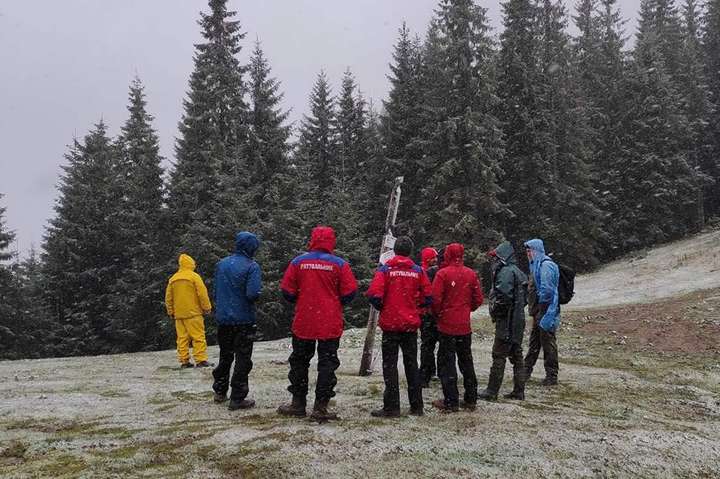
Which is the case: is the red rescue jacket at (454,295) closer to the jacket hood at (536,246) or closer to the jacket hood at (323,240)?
the jacket hood at (323,240)

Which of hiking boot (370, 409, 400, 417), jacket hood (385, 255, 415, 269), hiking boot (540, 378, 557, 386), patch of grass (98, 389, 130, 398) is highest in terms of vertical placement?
jacket hood (385, 255, 415, 269)

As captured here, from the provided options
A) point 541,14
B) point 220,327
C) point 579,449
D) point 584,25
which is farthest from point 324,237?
point 584,25

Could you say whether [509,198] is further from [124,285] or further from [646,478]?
[646,478]

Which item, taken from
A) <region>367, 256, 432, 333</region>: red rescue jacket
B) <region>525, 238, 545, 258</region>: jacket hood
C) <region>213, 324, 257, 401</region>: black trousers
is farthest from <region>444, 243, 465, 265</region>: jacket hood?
<region>213, 324, 257, 401</region>: black trousers

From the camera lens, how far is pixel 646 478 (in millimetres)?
5410

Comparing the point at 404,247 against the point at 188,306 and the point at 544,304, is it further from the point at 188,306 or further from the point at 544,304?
the point at 188,306

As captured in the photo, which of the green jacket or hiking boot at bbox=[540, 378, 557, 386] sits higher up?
the green jacket

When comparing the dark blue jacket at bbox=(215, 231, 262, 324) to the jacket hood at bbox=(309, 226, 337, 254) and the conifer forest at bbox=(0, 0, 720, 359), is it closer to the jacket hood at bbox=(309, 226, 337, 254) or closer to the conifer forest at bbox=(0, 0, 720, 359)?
the jacket hood at bbox=(309, 226, 337, 254)

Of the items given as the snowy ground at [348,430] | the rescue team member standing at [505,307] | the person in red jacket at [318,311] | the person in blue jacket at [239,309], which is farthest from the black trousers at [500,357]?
the person in blue jacket at [239,309]

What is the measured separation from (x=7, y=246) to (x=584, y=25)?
4849cm

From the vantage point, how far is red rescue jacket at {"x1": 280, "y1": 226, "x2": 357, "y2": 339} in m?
6.64

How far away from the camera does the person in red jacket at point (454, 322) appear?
732cm

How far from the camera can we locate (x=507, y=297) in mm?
7945

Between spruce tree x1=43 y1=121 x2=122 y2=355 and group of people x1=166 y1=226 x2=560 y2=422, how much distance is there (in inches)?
1195
